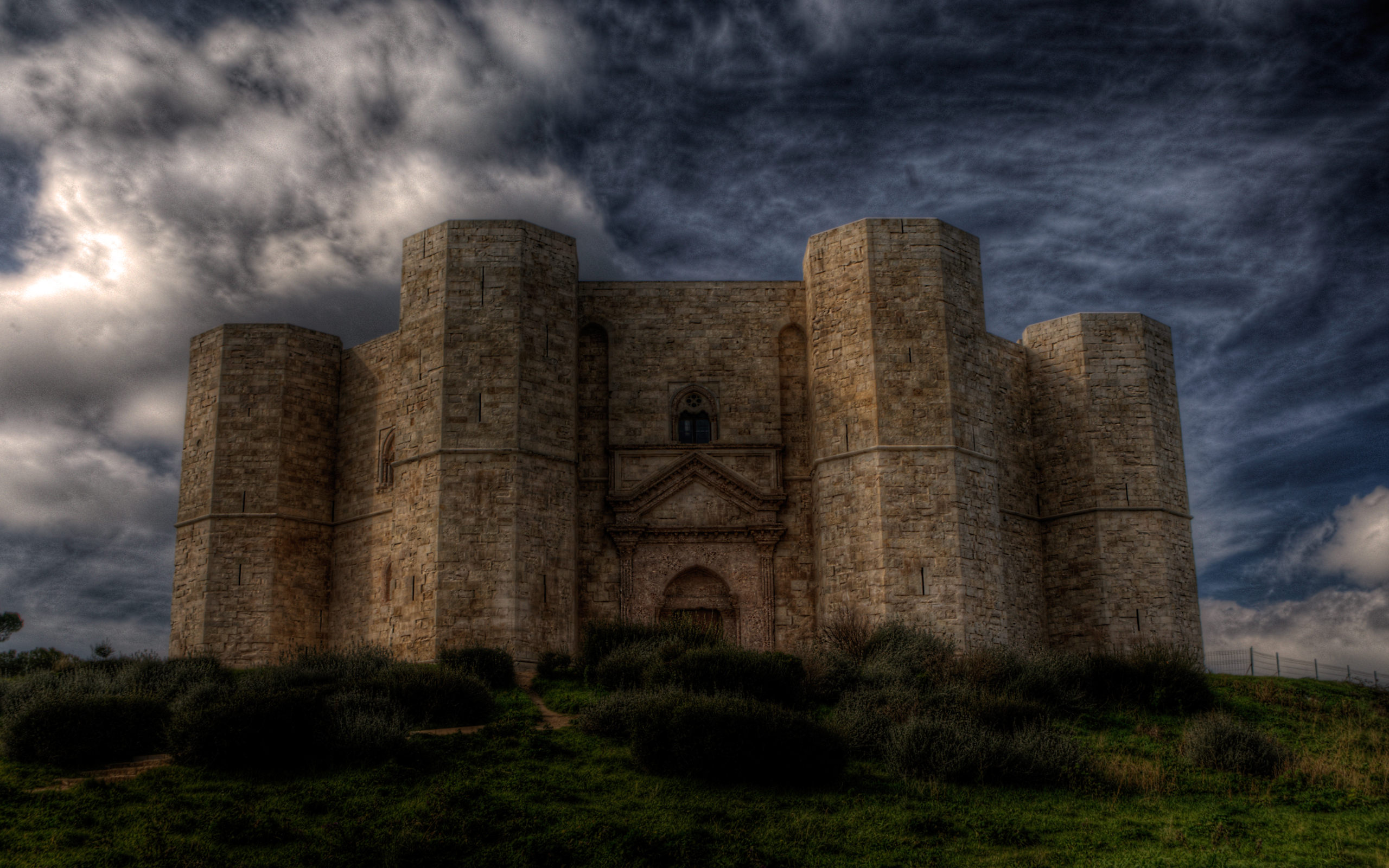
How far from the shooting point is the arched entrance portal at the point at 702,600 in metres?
23.4

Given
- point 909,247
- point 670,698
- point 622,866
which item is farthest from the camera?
point 909,247

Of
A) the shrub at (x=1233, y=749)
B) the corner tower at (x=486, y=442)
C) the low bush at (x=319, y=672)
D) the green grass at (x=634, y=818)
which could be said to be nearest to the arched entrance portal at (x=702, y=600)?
the corner tower at (x=486, y=442)

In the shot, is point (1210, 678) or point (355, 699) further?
point (1210, 678)

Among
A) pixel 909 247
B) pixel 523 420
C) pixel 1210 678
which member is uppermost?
pixel 909 247

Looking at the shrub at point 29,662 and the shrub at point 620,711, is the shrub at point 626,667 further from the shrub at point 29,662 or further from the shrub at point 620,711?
the shrub at point 29,662

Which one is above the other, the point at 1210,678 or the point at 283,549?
the point at 283,549

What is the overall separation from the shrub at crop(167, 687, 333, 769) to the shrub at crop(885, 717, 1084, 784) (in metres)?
6.83

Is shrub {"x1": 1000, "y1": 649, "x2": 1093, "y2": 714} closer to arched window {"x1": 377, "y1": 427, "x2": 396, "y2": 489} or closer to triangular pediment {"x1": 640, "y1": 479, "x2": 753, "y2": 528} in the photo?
triangular pediment {"x1": 640, "y1": 479, "x2": 753, "y2": 528}

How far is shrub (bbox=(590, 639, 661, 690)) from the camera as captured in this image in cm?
1734

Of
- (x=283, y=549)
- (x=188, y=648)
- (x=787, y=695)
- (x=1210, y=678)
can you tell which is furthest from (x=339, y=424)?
(x=1210, y=678)

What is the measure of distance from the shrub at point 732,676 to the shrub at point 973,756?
237 cm

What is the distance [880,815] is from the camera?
11.9m

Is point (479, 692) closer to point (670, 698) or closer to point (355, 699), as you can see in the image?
point (355, 699)

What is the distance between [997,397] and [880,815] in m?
15.4
